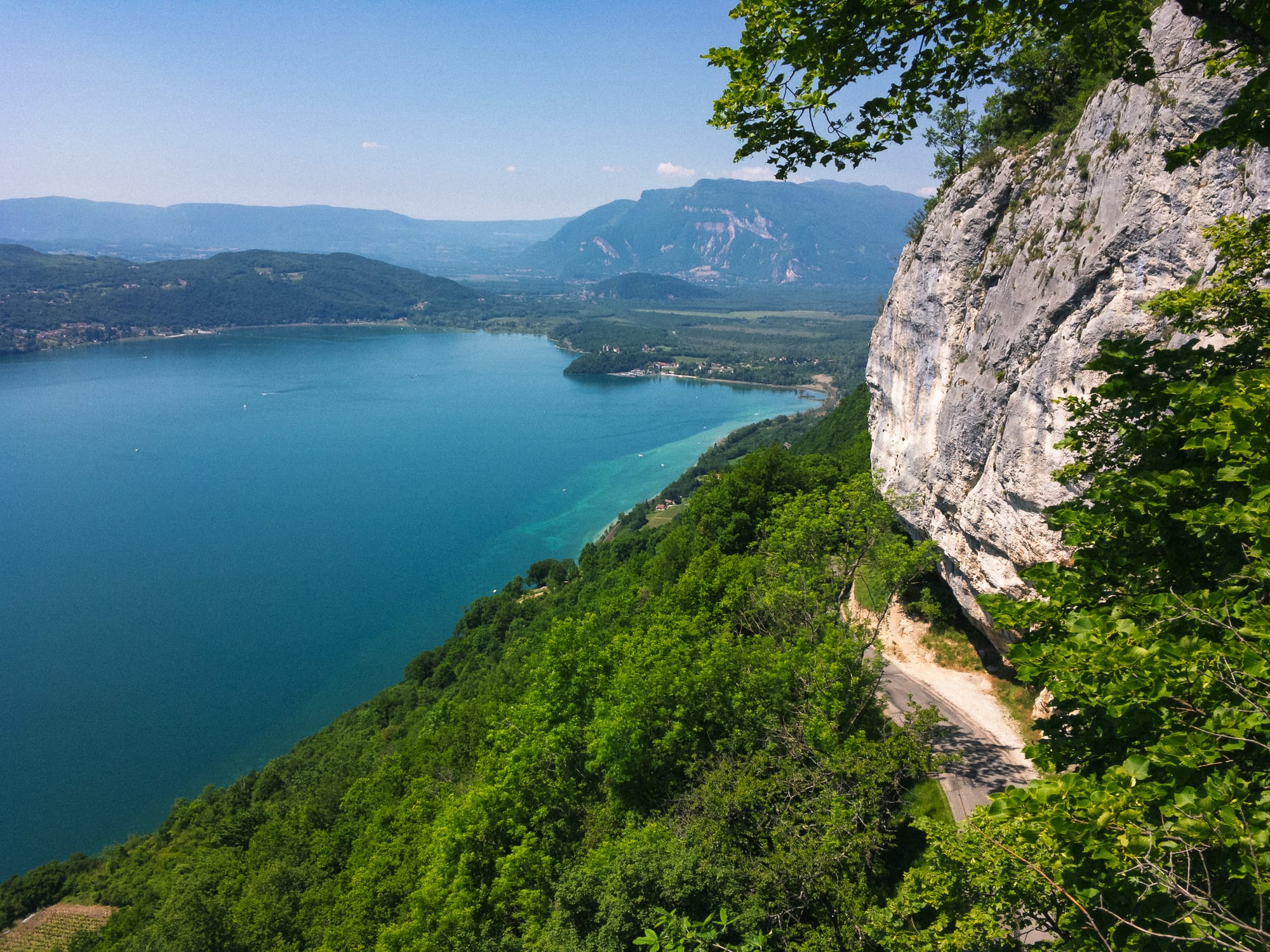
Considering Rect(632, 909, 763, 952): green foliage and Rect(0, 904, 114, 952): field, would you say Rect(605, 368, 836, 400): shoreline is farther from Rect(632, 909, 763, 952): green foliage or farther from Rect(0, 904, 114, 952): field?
Rect(632, 909, 763, 952): green foliage

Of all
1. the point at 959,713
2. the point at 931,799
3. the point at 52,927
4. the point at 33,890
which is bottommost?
the point at 33,890

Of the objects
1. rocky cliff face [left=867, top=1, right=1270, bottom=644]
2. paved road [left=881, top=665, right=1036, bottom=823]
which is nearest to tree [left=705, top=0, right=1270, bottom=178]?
A: rocky cliff face [left=867, top=1, right=1270, bottom=644]

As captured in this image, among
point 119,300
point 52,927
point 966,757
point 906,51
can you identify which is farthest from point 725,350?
point 906,51

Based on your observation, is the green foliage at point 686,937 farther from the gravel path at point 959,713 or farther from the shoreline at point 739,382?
the shoreline at point 739,382

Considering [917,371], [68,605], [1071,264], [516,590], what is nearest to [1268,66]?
[1071,264]

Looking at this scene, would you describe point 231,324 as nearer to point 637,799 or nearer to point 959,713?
point 637,799

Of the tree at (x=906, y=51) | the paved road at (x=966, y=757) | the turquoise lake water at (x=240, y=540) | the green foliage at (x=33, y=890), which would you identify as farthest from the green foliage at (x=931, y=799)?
Result: the turquoise lake water at (x=240, y=540)
